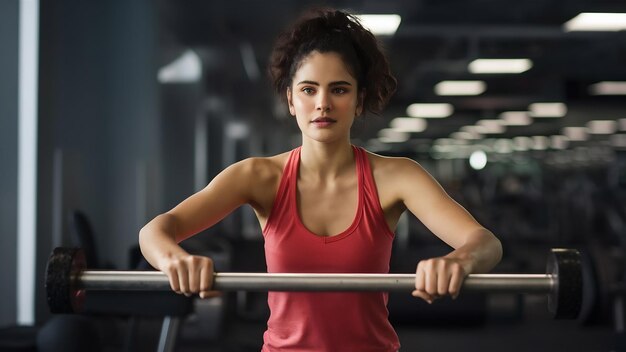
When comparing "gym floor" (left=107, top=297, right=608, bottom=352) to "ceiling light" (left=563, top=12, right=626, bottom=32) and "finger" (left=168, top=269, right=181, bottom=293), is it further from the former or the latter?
"finger" (left=168, top=269, right=181, bottom=293)

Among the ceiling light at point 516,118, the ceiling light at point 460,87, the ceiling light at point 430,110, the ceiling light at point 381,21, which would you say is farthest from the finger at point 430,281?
the ceiling light at point 430,110

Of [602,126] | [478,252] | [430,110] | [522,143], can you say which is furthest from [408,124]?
[478,252]

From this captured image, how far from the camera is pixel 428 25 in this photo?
8727mm

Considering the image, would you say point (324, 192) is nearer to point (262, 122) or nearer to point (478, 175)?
point (478, 175)

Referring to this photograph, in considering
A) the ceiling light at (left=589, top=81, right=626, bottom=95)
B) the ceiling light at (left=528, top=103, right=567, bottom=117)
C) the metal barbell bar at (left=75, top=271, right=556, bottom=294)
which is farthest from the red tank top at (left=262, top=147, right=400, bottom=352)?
the ceiling light at (left=528, top=103, right=567, bottom=117)

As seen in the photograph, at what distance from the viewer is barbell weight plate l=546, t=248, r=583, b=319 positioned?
1.33 metres

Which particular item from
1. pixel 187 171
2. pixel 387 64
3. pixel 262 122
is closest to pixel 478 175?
pixel 187 171

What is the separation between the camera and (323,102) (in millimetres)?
1593

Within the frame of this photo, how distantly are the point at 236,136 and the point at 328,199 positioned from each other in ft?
44.5

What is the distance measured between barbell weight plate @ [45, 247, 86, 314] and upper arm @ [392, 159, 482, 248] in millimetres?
692

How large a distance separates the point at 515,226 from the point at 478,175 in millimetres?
1908

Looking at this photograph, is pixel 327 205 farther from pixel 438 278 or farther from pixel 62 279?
pixel 62 279

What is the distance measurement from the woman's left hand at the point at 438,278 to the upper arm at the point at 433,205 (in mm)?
251

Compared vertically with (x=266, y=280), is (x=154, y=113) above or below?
above
